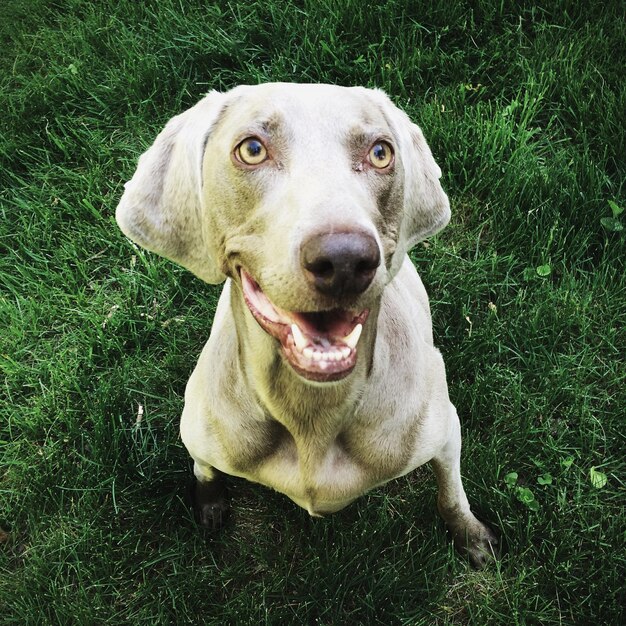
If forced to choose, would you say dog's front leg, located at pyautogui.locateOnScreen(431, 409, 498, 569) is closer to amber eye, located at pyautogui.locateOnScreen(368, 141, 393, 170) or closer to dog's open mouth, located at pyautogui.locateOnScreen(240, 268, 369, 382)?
dog's open mouth, located at pyautogui.locateOnScreen(240, 268, 369, 382)

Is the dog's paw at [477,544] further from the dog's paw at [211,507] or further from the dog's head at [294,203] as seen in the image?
the dog's head at [294,203]

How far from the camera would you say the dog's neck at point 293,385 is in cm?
260

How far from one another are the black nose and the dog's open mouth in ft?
0.77

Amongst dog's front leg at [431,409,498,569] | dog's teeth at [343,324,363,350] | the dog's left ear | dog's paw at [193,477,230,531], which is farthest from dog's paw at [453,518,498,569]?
dog's teeth at [343,324,363,350]

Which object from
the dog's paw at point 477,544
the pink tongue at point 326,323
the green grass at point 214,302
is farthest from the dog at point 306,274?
the green grass at point 214,302

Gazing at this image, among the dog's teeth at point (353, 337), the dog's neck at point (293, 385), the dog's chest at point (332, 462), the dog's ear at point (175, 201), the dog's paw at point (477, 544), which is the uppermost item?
the dog's ear at point (175, 201)

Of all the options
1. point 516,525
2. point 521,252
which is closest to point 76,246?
point 521,252

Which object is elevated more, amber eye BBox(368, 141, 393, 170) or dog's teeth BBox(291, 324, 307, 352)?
amber eye BBox(368, 141, 393, 170)

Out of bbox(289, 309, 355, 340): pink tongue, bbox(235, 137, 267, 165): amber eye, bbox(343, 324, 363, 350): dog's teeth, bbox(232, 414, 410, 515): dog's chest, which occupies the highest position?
bbox(235, 137, 267, 165): amber eye

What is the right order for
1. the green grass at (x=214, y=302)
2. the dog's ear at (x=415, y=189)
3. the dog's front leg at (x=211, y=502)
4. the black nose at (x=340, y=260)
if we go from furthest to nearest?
the dog's front leg at (x=211, y=502) < the green grass at (x=214, y=302) < the dog's ear at (x=415, y=189) < the black nose at (x=340, y=260)

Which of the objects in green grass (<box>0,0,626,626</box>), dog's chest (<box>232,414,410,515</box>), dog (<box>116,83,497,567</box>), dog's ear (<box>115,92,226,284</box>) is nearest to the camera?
dog (<box>116,83,497,567</box>)

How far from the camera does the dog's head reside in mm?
2080

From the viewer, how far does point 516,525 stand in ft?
11.8

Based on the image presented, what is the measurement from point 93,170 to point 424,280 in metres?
2.13
